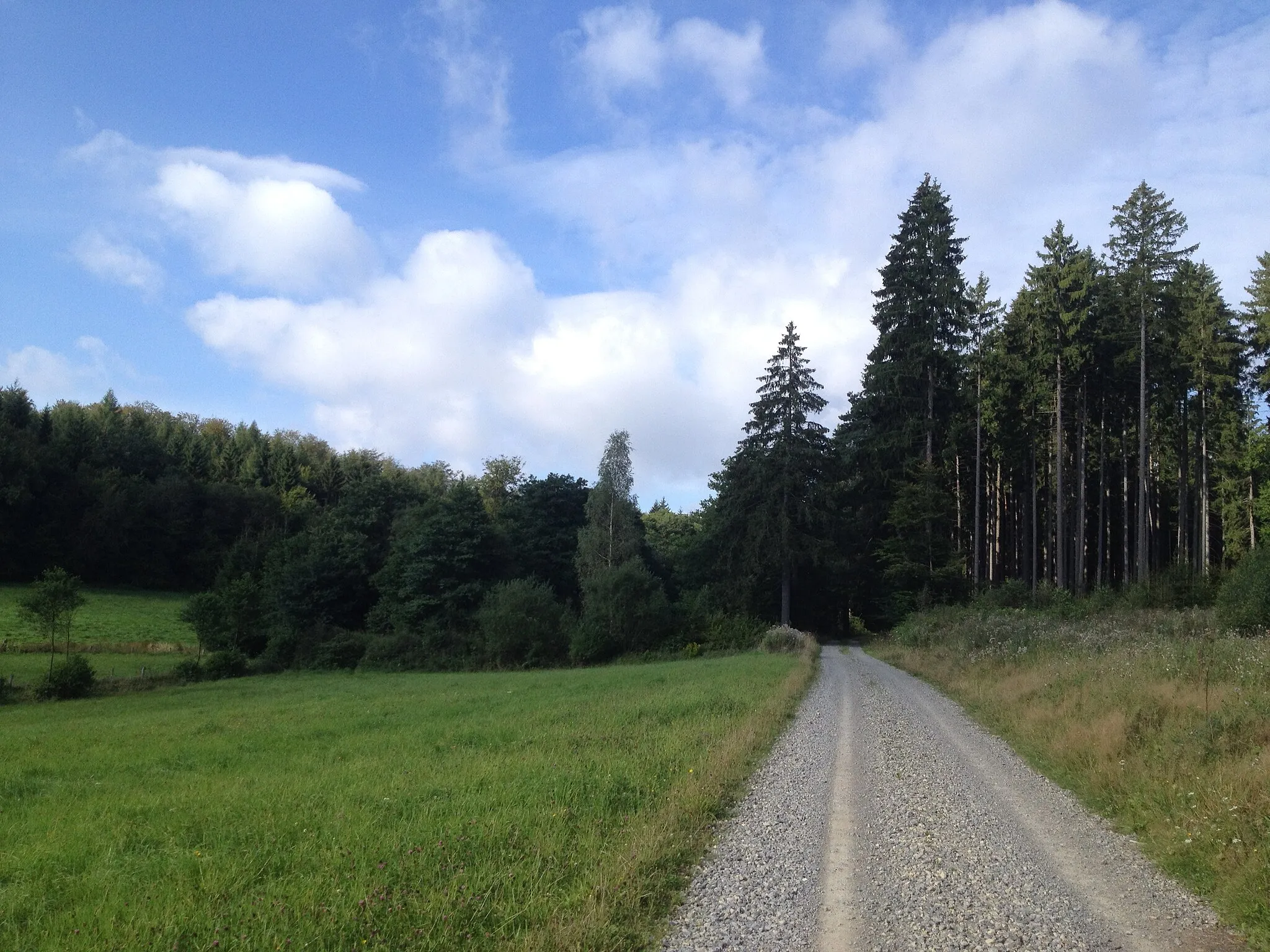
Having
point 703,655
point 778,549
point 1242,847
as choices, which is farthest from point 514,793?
point 778,549

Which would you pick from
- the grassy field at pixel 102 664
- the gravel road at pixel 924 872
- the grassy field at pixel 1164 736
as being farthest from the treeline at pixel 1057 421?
the grassy field at pixel 102 664

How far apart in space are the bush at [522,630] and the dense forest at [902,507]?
0.57ft

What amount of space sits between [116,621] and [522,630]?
30.0 metres

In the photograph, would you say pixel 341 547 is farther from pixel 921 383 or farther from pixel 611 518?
pixel 921 383

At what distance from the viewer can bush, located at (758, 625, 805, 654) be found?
40312 millimetres

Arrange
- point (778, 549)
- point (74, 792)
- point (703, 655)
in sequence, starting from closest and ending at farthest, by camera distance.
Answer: point (74, 792) → point (703, 655) → point (778, 549)

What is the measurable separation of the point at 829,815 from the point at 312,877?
5.28 meters

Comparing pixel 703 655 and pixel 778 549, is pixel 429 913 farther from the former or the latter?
pixel 778 549

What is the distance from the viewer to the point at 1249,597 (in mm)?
22328

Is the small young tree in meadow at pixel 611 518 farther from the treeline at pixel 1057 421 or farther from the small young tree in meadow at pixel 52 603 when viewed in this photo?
the small young tree in meadow at pixel 52 603

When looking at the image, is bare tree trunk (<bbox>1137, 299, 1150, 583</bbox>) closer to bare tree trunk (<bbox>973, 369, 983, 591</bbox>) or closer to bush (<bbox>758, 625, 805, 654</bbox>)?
bare tree trunk (<bbox>973, 369, 983, 591</bbox>)

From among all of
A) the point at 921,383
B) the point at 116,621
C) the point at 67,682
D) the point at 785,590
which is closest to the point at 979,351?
the point at 921,383

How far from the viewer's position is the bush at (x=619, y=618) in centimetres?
4847

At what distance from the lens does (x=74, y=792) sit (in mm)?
11164
